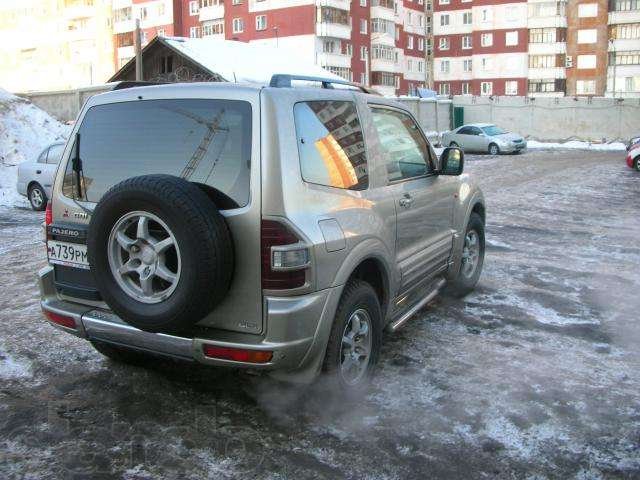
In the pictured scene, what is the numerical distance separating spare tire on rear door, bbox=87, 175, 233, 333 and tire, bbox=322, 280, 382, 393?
0.73 m

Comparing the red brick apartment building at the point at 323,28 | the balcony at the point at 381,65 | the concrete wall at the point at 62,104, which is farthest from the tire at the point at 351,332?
the balcony at the point at 381,65

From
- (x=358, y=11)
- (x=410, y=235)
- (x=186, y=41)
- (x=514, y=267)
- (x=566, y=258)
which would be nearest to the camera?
(x=410, y=235)

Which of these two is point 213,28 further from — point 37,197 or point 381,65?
point 37,197

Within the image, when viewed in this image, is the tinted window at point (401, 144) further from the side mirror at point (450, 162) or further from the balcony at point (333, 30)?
the balcony at point (333, 30)

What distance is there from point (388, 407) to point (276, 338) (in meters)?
1.03

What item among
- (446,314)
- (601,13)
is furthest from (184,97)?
(601,13)

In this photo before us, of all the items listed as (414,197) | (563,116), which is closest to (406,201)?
(414,197)

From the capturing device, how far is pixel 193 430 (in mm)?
3627

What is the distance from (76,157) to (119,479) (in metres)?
1.93

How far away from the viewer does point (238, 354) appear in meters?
3.33

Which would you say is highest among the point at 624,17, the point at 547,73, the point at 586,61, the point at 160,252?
the point at 624,17

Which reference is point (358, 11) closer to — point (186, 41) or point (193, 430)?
point (186, 41)

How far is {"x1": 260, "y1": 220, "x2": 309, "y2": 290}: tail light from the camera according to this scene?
328 centimetres

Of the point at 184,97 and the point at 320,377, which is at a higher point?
the point at 184,97
